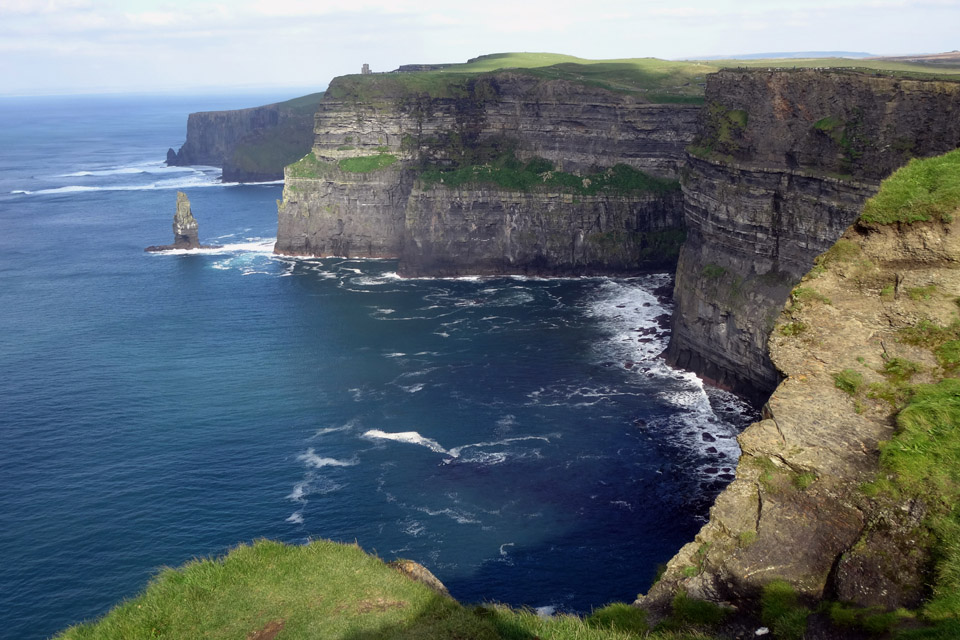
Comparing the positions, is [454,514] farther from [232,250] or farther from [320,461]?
[232,250]

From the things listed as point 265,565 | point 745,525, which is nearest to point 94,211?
point 265,565

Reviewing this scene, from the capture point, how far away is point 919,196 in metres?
33.2

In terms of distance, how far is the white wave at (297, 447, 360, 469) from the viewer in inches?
2459

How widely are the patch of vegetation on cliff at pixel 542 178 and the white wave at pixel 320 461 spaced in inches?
2588

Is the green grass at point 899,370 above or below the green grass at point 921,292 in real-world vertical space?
below

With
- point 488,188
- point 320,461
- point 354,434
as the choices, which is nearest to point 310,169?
point 488,188

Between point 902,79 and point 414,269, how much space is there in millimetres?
72051

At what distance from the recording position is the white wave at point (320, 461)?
6247 centimetres

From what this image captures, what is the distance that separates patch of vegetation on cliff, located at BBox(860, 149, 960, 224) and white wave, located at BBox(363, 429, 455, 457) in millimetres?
38804

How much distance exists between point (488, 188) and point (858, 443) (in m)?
98.0

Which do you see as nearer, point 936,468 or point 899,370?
point 936,468

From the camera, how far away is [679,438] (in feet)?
214

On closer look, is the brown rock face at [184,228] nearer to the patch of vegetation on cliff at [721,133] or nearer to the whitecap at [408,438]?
the whitecap at [408,438]

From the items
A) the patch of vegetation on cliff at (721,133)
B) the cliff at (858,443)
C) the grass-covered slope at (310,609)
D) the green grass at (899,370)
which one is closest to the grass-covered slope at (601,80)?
the patch of vegetation on cliff at (721,133)
